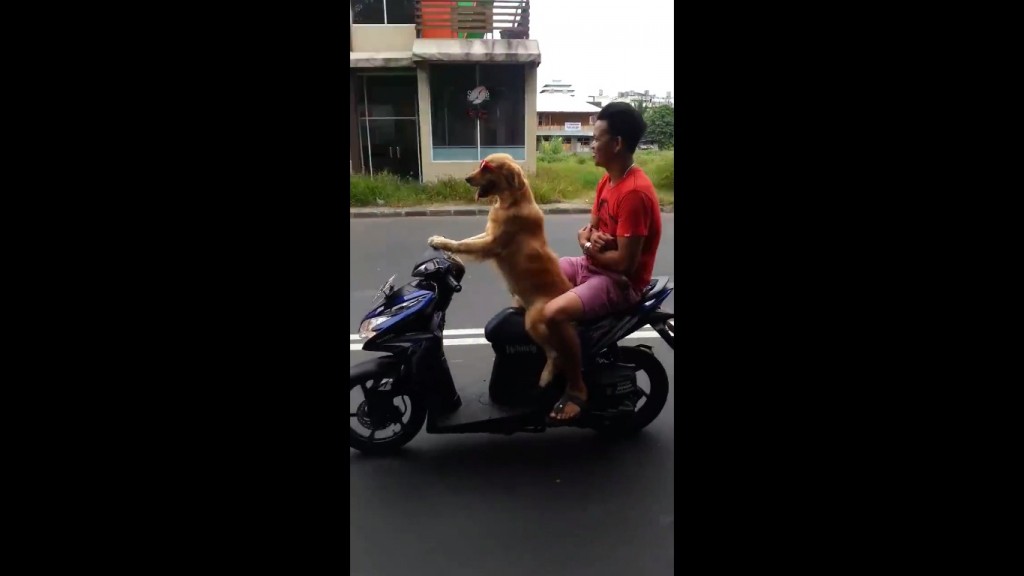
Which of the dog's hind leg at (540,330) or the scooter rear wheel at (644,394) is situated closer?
the dog's hind leg at (540,330)

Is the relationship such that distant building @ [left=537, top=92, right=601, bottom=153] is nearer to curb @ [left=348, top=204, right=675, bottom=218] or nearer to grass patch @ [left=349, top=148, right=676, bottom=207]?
grass patch @ [left=349, top=148, right=676, bottom=207]

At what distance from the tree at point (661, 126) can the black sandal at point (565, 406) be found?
974 millimetres

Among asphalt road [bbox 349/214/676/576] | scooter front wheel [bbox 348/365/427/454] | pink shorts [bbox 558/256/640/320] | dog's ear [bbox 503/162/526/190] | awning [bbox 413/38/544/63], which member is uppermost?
awning [bbox 413/38/544/63]

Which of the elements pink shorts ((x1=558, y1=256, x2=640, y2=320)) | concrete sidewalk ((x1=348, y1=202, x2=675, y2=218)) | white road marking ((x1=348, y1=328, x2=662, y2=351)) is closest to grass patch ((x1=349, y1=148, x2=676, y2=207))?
concrete sidewalk ((x1=348, y1=202, x2=675, y2=218))

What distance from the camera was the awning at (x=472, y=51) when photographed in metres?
1.92

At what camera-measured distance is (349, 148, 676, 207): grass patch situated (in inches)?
79.0

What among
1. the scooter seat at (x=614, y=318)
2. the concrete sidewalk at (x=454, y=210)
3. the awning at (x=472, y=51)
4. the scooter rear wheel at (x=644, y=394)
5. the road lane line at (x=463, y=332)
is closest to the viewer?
the awning at (x=472, y=51)

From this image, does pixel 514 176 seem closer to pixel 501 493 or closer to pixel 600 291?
pixel 600 291

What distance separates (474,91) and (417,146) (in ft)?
0.94

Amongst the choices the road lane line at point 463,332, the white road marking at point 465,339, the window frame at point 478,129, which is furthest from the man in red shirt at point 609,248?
the road lane line at point 463,332

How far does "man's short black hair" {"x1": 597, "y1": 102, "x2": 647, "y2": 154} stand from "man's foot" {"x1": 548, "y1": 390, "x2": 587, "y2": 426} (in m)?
0.92

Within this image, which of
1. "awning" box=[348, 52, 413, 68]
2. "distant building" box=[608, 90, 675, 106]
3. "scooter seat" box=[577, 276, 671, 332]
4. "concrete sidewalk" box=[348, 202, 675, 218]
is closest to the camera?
"distant building" box=[608, 90, 675, 106]

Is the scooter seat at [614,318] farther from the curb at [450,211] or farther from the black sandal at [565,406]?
the curb at [450,211]
